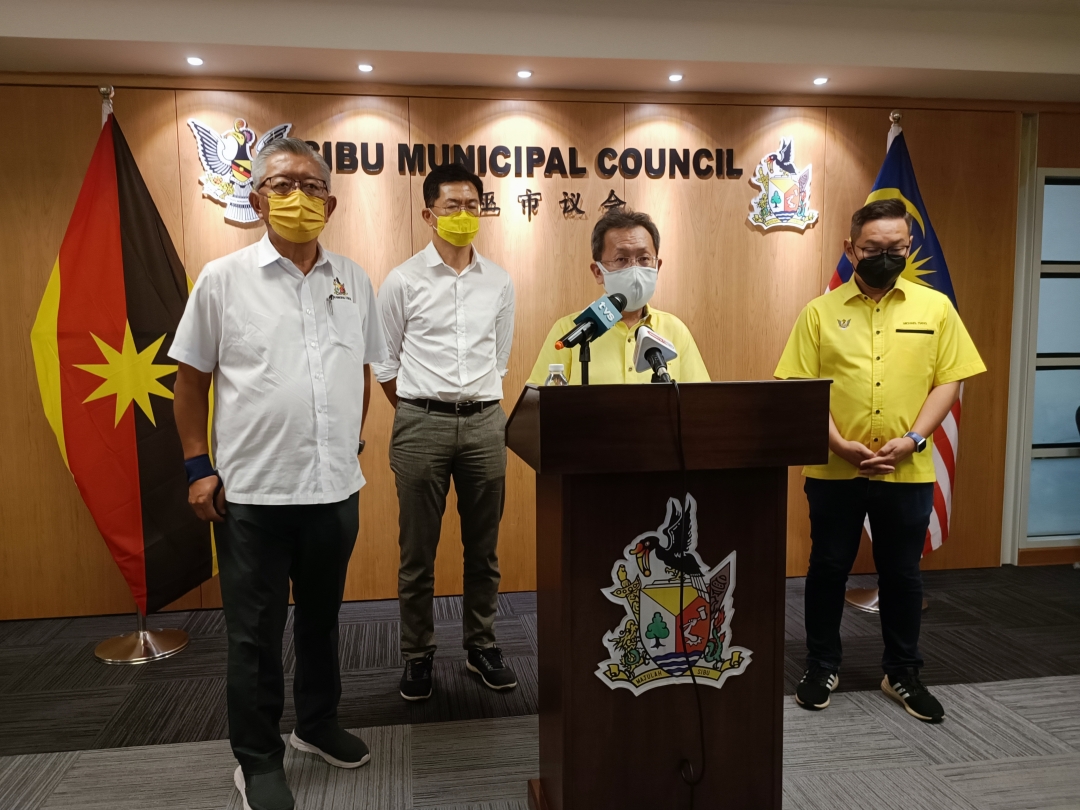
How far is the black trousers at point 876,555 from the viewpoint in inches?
105

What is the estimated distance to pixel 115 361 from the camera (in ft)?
11.1

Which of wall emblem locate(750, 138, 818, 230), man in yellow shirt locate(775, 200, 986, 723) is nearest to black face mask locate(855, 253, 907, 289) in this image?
man in yellow shirt locate(775, 200, 986, 723)

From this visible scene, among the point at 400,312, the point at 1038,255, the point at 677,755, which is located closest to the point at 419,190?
the point at 400,312

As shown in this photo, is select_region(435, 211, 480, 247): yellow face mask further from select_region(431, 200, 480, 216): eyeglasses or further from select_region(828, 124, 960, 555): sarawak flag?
select_region(828, 124, 960, 555): sarawak flag

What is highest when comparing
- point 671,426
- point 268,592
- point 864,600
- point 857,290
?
point 857,290

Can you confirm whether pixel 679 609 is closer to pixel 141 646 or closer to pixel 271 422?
pixel 271 422

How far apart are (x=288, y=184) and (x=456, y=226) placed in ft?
2.91

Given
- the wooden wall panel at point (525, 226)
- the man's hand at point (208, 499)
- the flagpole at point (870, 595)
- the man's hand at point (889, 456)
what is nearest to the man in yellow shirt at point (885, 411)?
the man's hand at point (889, 456)

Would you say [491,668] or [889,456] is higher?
[889,456]

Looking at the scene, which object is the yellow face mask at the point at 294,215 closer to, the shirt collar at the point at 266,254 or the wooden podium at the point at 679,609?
the shirt collar at the point at 266,254

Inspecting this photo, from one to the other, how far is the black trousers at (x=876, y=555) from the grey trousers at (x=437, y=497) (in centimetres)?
121

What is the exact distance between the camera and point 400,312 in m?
2.93

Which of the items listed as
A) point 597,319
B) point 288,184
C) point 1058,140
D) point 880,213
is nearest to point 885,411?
point 880,213

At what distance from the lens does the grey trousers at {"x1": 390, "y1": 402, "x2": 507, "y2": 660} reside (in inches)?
112
